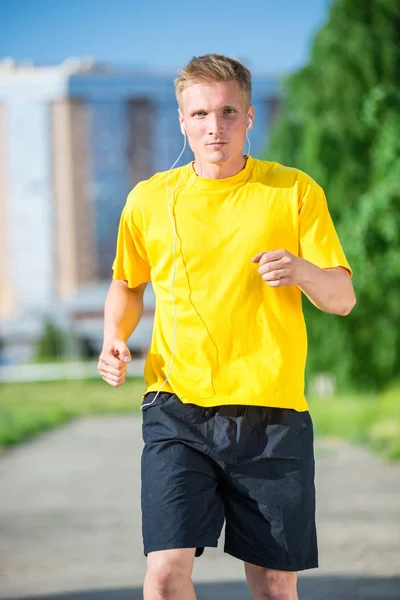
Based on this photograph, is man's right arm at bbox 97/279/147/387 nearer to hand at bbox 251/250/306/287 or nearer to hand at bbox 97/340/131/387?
hand at bbox 97/340/131/387

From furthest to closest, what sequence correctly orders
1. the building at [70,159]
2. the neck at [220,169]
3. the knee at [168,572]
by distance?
the building at [70,159] < the neck at [220,169] < the knee at [168,572]

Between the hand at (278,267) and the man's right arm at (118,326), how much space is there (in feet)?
1.54

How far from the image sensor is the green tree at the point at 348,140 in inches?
492

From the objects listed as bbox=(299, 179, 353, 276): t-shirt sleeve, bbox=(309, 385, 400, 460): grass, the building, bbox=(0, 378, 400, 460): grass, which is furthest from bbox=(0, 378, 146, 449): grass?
bbox=(299, 179, 353, 276): t-shirt sleeve

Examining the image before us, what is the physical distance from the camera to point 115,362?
294 cm

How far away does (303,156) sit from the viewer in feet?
44.3

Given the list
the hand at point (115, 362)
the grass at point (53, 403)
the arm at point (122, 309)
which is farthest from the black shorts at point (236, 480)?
the grass at point (53, 403)

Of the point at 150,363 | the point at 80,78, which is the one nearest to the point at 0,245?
the point at 80,78

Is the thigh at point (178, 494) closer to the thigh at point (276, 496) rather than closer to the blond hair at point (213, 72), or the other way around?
the thigh at point (276, 496)

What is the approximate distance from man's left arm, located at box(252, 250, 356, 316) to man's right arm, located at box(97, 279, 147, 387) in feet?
1.59

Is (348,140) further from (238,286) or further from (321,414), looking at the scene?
(238,286)

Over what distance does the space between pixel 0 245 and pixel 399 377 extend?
26314 mm

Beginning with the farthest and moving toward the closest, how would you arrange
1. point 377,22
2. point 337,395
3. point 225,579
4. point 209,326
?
point 337,395, point 377,22, point 225,579, point 209,326

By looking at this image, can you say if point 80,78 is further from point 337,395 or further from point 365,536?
point 365,536
